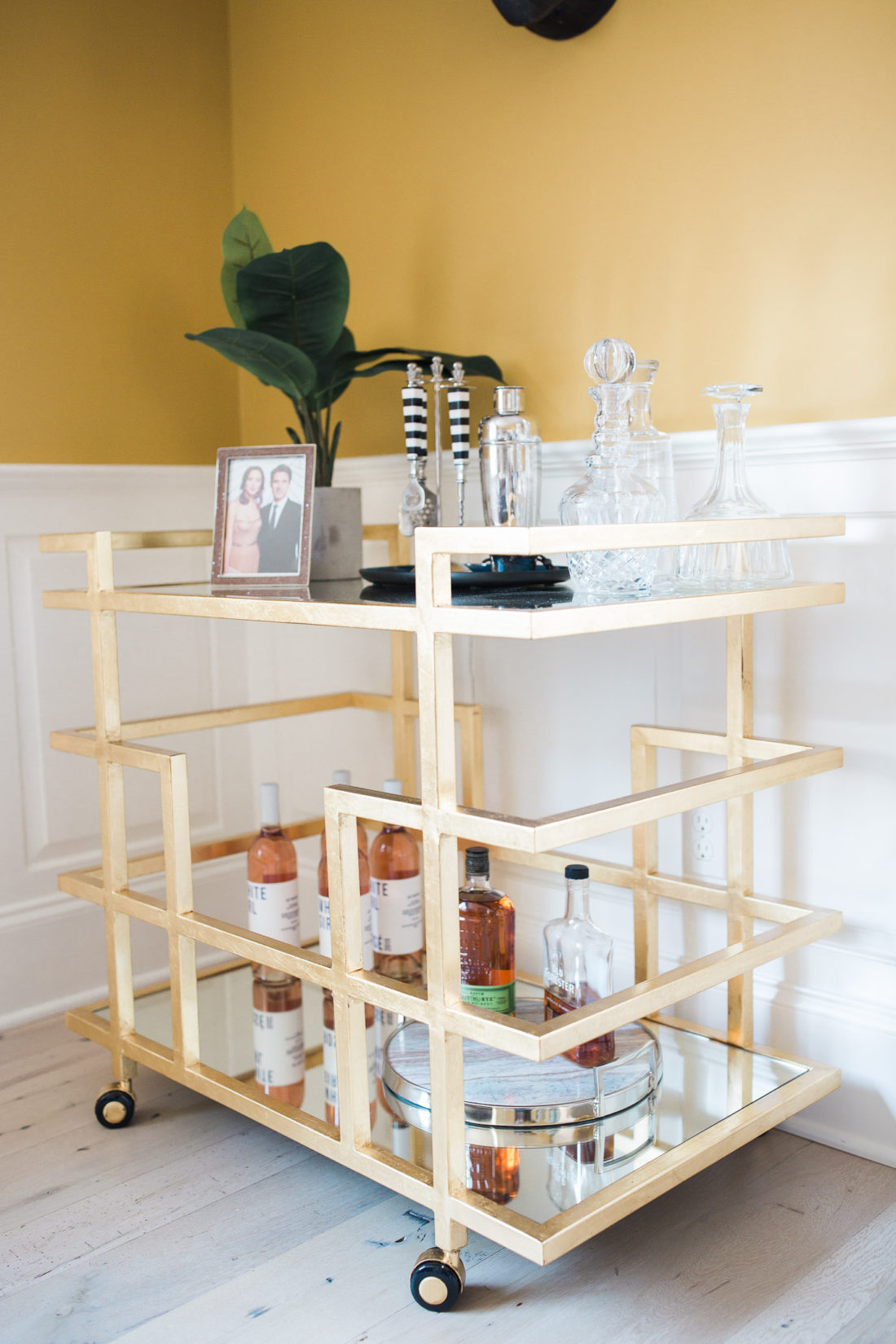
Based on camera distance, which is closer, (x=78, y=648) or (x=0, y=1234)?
(x=0, y=1234)

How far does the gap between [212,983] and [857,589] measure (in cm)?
105

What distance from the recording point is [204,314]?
6.81ft

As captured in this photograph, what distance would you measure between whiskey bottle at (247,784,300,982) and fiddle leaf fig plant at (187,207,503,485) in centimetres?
50

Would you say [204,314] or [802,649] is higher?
[204,314]

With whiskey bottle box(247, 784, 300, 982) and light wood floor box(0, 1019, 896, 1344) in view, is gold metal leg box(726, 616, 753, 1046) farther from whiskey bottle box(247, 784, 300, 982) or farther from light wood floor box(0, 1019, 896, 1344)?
whiskey bottle box(247, 784, 300, 982)

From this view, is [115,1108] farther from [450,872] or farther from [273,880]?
[450,872]

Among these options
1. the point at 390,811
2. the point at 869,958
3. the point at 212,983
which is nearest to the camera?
the point at 390,811

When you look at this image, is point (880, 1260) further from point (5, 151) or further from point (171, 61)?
point (171, 61)

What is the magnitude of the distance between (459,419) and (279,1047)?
842 millimetres

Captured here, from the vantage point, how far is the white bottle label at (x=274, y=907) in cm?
151

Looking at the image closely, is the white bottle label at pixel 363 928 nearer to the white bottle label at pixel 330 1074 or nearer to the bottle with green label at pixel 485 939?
the white bottle label at pixel 330 1074

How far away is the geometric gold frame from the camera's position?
1007mm

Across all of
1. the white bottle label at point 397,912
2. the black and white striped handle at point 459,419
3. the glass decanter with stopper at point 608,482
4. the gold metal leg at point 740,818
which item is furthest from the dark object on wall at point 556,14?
the white bottle label at point 397,912

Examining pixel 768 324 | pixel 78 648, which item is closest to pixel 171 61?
pixel 78 648
